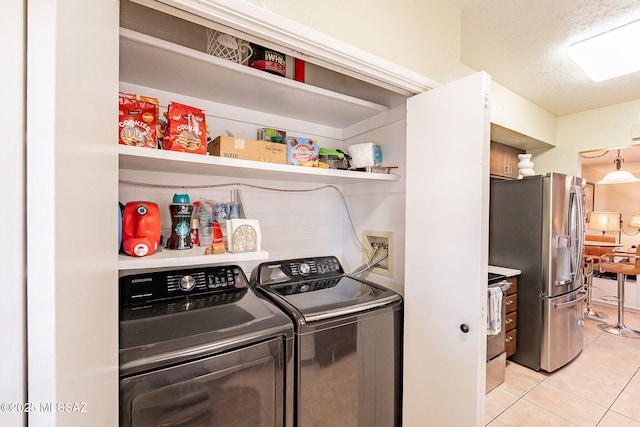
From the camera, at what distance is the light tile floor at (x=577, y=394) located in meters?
1.91

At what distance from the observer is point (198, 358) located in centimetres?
92

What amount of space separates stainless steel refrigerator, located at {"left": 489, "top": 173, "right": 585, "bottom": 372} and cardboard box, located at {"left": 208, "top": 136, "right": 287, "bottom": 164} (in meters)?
2.45

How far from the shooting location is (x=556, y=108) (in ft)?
9.84

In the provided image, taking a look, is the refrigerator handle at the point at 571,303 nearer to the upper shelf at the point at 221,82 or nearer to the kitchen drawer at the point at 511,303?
the kitchen drawer at the point at 511,303

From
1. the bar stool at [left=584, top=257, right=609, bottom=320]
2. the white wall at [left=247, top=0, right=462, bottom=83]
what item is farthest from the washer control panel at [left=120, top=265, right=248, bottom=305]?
the bar stool at [left=584, top=257, right=609, bottom=320]

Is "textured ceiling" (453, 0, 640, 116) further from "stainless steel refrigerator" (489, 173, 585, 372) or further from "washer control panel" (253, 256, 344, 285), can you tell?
"washer control panel" (253, 256, 344, 285)

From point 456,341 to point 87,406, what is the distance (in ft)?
4.04

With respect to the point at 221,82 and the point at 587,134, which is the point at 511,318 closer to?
the point at 587,134

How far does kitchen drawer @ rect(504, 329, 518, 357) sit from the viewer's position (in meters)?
2.54

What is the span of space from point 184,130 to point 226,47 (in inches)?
17.2

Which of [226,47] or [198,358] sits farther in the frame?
[226,47]

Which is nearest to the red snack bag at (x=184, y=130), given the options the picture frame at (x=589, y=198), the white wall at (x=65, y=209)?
the white wall at (x=65, y=209)

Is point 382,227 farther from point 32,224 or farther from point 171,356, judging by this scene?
point 32,224

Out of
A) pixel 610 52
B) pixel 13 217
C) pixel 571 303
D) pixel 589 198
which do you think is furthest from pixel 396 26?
pixel 589 198
